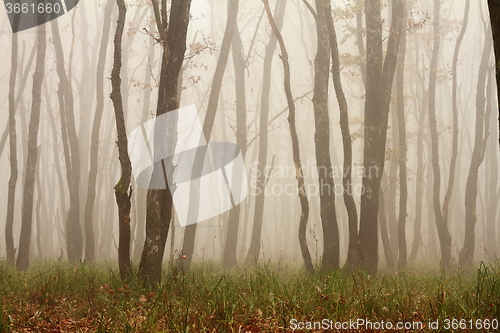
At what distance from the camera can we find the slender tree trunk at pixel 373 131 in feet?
24.1

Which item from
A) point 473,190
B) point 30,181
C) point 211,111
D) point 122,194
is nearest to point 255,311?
point 122,194

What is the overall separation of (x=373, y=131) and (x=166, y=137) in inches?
163

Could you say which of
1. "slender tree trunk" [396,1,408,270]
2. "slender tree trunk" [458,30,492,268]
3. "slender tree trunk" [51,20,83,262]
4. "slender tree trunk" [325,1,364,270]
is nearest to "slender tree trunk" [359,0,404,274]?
"slender tree trunk" [325,1,364,270]

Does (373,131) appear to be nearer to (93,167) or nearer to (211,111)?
(211,111)

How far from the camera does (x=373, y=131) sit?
25.3ft

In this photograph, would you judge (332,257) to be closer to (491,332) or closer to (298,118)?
(491,332)

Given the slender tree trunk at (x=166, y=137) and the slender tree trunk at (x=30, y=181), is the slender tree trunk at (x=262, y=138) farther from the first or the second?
the slender tree trunk at (x=166, y=137)

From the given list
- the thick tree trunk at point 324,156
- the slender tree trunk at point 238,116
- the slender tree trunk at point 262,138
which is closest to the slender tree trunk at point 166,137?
the thick tree trunk at point 324,156

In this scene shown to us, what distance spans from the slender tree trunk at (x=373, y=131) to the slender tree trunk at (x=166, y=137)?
375cm

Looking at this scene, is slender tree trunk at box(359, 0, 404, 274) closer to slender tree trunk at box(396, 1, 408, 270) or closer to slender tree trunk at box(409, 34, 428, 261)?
slender tree trunk at box(396, 1, 408, 270)

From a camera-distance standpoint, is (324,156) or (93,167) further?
(93,167)

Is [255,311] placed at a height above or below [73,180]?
below

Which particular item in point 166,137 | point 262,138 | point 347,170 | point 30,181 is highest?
point 262,138

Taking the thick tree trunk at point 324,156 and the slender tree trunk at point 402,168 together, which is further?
the slender tree trunk at point 402,168
